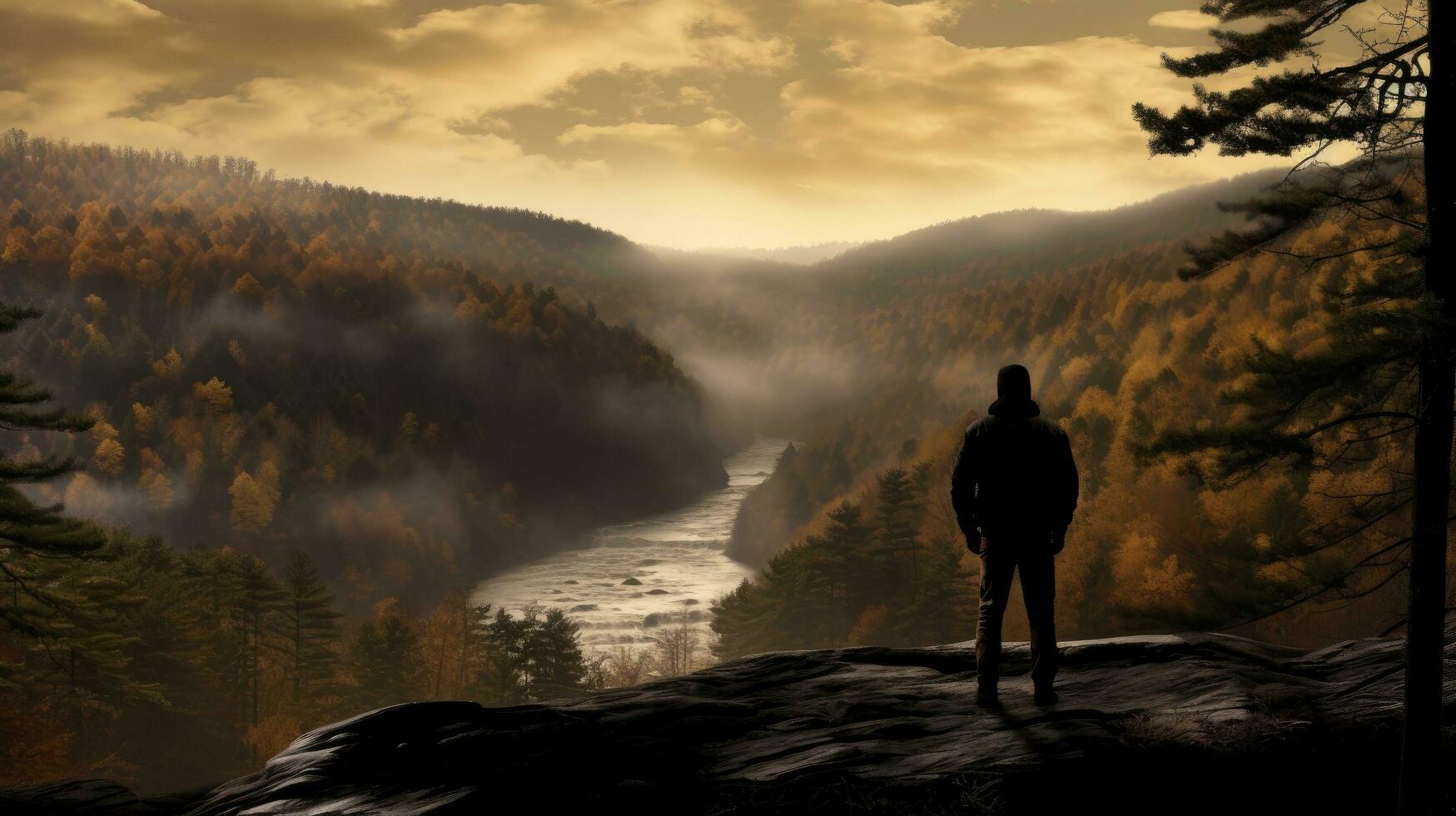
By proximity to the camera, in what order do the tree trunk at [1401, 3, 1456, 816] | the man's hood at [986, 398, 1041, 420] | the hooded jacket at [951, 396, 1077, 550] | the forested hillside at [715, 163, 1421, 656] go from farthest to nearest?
the forested hillside at [715, 163, 1421, 656], the man's hood at [986, 398, 1041, 420], the hooded jacket at [951, 396, 1077, 550], the tree trunk at [1401, 3, 1456, 816]

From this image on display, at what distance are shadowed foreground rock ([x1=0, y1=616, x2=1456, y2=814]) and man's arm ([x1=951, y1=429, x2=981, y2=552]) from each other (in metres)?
2.03

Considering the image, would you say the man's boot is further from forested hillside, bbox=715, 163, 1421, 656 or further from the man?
forested hillside, bbox=715, 163, 1421, 656

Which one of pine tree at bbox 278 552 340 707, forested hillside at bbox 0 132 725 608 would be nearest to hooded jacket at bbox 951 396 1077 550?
pine tree at bbox 278 552 340 707

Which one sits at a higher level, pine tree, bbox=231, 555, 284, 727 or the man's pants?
the man's pants

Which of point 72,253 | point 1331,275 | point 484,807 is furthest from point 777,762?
point 72,253

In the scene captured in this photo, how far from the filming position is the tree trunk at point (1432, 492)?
8.38 metres

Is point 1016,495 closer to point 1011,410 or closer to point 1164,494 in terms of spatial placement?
point 1011,410

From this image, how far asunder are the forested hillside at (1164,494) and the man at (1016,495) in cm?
214

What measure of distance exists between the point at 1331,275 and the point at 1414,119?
75.1m

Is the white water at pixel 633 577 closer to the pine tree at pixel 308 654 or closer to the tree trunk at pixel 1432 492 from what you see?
the pine tree at pixel 308 654

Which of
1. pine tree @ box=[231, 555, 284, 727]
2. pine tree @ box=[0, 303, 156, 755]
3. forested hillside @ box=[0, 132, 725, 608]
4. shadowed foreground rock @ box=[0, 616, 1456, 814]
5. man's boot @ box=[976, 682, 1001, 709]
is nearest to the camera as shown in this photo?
shadowed foreground rock @ box=[0, 616, 1456, 814]

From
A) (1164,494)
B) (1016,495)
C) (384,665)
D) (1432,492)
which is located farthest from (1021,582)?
(1164,494)

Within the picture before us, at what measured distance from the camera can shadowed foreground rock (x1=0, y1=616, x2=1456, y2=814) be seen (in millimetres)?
8609

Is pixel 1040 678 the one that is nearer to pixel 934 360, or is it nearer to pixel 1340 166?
pixel 1340 166
